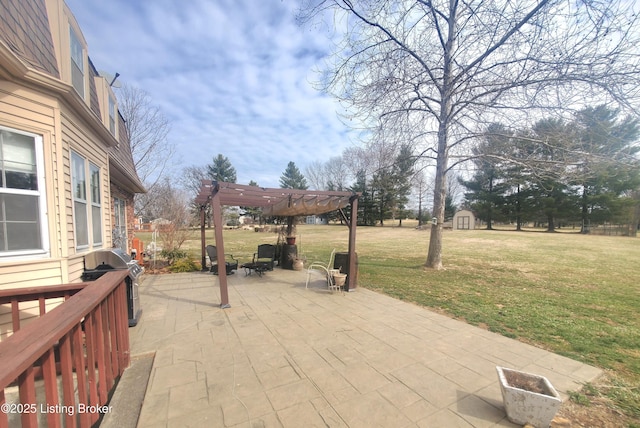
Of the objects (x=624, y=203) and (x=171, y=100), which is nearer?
(x=171, y=100)

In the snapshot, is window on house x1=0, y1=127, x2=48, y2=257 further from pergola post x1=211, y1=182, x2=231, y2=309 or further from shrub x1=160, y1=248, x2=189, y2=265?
shrub x1=160, y1=248, x2=189, y2=265

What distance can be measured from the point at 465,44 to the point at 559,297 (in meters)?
6.34

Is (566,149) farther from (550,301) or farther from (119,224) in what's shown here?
(119,224)

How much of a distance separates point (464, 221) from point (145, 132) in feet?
115

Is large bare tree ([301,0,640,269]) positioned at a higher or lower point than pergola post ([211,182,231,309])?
higher

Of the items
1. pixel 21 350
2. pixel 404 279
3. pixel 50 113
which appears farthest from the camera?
pixel 404 279

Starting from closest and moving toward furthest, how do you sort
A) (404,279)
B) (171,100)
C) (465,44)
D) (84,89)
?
1. (84,89)
2. (465,44)
3. (404,279)
4. (171,100)

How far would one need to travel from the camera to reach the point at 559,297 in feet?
18.6

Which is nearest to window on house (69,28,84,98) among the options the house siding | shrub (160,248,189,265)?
the house siding

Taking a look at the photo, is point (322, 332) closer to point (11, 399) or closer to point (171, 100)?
point (11, 399)

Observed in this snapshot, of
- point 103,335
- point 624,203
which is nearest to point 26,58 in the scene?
point 103,335

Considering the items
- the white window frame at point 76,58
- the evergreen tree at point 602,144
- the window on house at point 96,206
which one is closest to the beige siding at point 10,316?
the window on house at point 96,206

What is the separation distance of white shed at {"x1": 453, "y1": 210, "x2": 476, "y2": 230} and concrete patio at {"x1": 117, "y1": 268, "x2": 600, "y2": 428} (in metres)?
33.5

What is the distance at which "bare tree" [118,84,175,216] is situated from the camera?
49.4 feet
